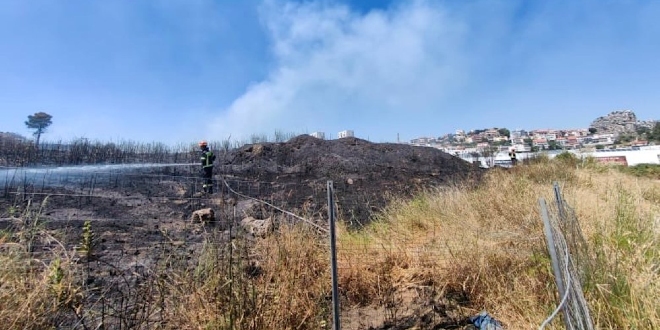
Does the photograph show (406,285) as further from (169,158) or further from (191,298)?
(169,158)

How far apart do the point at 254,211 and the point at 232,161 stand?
10.4 metres

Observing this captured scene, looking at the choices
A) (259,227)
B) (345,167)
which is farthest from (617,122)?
(259,227)

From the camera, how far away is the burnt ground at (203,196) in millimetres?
4250

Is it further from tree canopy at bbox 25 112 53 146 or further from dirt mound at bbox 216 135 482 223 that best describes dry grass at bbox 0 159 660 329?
tree canopy at bbox 25 112 53 146

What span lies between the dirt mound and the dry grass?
19.3ft

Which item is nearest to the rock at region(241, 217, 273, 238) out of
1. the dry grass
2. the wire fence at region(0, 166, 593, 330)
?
the wire fence at region(0, 166, 593, 330)

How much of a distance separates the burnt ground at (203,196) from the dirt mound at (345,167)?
51 mm

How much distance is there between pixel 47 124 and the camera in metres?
49.6

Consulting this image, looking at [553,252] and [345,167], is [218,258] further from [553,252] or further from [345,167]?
[345,167]

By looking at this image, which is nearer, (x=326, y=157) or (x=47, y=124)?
(x=326, y=157)

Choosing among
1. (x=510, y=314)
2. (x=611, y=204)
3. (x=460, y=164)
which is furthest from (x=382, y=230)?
(x=460, y=164)

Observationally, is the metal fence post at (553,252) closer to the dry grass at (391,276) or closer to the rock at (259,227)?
the dry grass at (391,276)

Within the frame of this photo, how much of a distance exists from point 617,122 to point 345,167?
104848 mm

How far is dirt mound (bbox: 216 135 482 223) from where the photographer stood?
12114 millimetres
